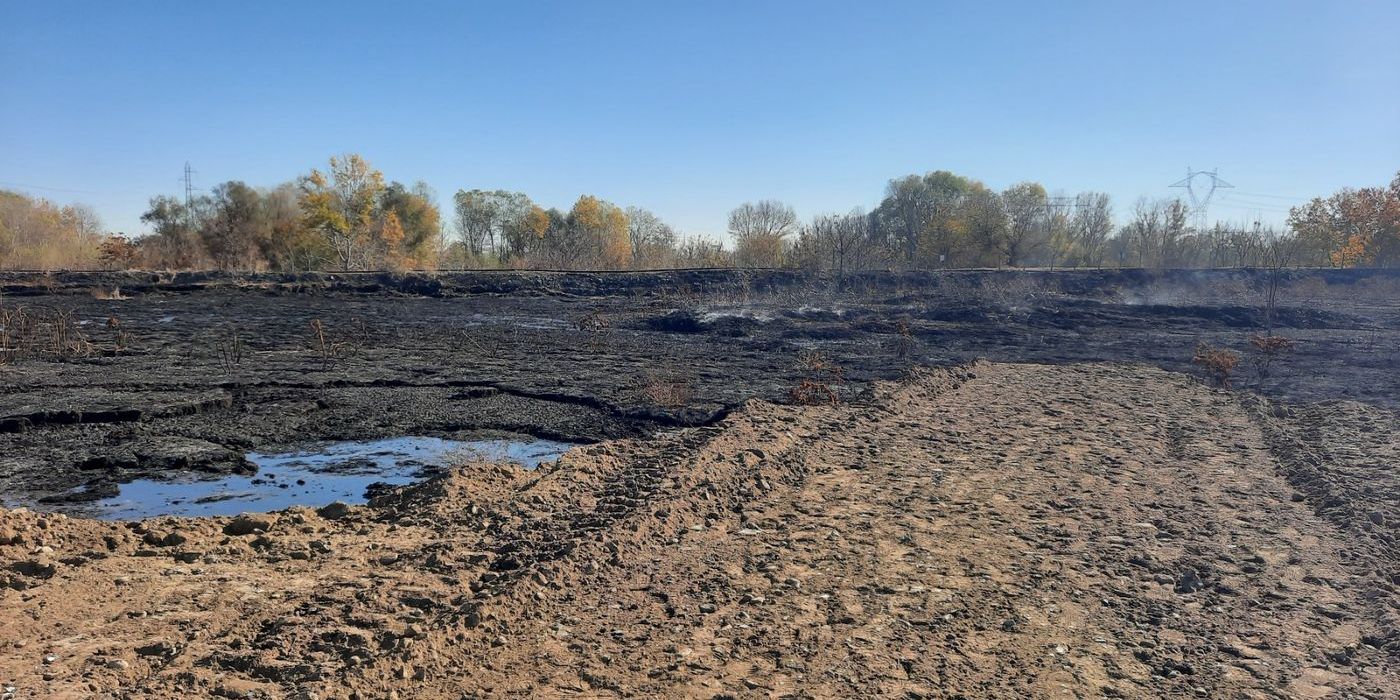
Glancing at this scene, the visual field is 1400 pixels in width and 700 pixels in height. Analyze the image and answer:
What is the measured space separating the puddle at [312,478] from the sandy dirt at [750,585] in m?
1.16

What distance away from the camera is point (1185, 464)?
8.59m

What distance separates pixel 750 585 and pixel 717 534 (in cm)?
98

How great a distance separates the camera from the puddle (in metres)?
7.32

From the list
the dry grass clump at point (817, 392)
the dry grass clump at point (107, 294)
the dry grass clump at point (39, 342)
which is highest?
the dry grass clump at point (107, 294)

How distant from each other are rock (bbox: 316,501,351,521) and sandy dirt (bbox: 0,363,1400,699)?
0.04 meters

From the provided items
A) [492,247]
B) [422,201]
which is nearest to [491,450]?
[422,201]

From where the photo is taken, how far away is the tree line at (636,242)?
154ft

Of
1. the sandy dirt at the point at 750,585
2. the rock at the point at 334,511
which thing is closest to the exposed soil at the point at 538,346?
the rock at the point at 334,511

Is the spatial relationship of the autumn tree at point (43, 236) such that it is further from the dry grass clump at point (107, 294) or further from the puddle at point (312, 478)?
the puddle at point (312, 478)

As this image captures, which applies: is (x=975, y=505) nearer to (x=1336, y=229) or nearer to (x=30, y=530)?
(x=30, y=530)

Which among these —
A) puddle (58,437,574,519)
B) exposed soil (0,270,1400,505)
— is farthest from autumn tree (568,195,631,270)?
puddle (58,437,574,519)

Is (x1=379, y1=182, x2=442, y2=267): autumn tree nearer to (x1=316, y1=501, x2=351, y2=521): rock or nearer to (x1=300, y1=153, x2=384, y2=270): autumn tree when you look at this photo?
(x1=300, y1=153, x2=384, y2=270): autumn tree

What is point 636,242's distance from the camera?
5606 centimetres

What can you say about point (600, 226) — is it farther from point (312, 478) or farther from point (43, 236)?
point (312, 478)
